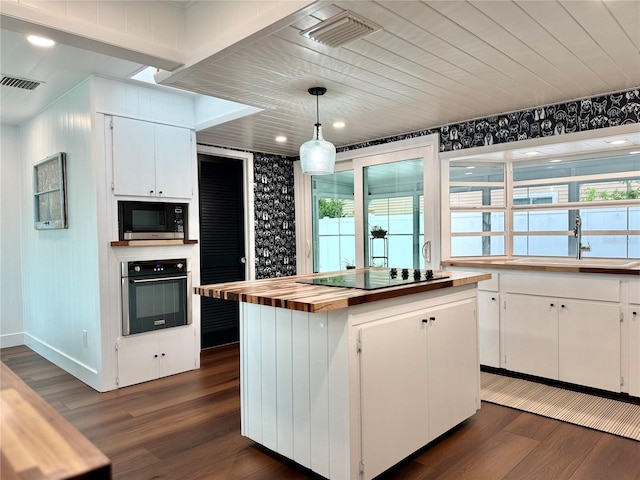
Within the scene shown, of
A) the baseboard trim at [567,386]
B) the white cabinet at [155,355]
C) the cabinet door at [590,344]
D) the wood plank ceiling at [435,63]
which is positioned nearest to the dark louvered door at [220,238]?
the white cabinet at [155,355]

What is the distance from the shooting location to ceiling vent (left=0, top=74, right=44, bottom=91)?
3.45 meters

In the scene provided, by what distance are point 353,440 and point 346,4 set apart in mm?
1961

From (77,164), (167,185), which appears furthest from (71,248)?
(167,185)

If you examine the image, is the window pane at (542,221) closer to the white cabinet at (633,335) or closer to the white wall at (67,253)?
the white cabinet at (633,335)

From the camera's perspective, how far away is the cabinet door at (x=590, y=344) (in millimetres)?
3150

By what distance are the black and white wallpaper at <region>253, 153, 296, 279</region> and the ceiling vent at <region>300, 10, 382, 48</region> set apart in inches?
125

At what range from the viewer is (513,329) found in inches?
144

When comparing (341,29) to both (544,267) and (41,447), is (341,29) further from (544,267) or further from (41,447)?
(544,267)

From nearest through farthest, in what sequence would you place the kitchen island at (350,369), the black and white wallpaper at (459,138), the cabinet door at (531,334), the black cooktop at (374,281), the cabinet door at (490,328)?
the kitchen island at (350,369) < the black cooktop at (374,281) < the black and white wallpaper at (459,138) < the cabinet door at (531,334) < the cabinet door at (490,328)

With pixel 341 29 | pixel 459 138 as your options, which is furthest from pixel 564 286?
pixel 341 29

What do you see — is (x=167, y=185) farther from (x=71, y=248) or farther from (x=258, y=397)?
(x=258, y=397)

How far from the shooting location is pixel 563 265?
3.38 metres

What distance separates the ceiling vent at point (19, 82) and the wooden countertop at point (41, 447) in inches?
137

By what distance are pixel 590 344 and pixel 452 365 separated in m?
1.37
